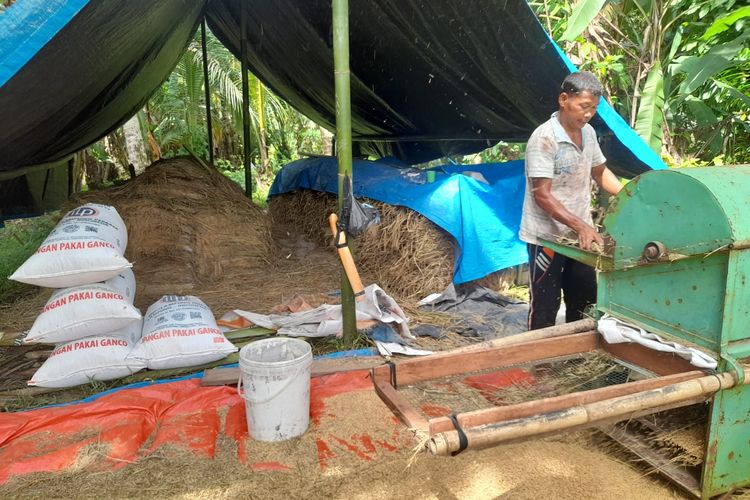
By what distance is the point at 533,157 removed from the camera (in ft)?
8.74

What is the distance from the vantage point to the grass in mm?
4855

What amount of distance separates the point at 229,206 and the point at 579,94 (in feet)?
12.6

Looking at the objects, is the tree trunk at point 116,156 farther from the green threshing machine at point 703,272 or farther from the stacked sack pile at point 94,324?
the green threshing machine at point 703,272

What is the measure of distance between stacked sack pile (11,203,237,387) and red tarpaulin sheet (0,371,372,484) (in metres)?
0.21

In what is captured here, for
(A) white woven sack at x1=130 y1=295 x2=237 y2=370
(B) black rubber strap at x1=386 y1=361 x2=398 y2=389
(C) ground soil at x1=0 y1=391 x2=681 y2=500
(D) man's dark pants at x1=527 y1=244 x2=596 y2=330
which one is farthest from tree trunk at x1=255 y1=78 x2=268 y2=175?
(B) black rubber strap at x1=386 y1=361 x2=398 y2=389

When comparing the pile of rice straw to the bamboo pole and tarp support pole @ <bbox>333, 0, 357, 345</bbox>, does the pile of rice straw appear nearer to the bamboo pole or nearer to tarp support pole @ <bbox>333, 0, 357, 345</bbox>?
tarp support pole @ <bbox>333, 0, 357, 345</bbox>

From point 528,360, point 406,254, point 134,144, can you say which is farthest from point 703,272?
point 134,144

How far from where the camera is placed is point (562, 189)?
2.78m

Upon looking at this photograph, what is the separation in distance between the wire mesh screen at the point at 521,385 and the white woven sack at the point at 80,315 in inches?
66.7

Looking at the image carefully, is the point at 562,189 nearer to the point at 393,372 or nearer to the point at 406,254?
the point at 393,372

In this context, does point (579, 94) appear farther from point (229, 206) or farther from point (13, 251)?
point (13, 251)

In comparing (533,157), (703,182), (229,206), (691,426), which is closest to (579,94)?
(533,157)

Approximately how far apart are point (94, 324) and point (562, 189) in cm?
272

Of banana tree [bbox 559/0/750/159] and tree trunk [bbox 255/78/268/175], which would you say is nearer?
banana tree [bbox 559/0/750/159]
